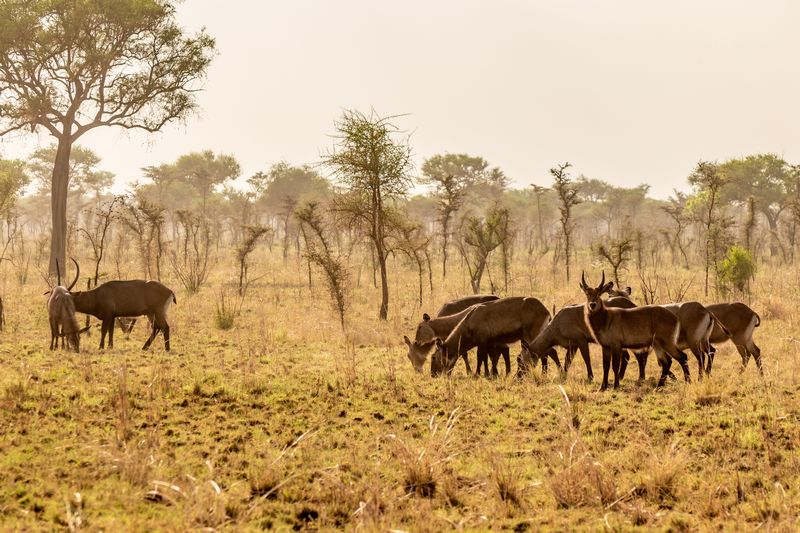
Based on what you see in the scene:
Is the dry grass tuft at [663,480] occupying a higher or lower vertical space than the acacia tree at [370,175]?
lower

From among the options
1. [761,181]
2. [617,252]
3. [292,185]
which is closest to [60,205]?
[617,252]

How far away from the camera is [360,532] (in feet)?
15.2

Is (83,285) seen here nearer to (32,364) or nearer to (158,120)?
(158,120)

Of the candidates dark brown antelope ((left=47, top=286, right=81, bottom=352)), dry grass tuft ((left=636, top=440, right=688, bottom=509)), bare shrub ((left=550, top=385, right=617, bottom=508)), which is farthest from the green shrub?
dark brown antelope ((left=47, top=286, right=81, bottom=352))

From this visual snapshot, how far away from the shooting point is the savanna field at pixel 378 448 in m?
5.12

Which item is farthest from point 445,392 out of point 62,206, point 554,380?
point 62,206

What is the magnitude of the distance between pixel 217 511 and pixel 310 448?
6.77 ft

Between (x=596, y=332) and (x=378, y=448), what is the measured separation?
4.90 meters

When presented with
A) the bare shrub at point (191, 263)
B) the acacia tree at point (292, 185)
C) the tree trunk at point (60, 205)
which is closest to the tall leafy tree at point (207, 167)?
the acacia tree at point (292, 185)

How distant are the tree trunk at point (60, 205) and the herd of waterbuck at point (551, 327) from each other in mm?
16831

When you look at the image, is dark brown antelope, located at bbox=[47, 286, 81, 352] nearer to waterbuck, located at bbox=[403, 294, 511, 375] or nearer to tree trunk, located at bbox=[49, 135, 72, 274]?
waterbuck, located at bbox=[403, 294, 511, 375]

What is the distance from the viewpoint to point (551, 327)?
11.5m

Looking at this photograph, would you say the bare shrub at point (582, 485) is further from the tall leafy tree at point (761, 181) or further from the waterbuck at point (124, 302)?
the tall leafy tree at point (761, 181)

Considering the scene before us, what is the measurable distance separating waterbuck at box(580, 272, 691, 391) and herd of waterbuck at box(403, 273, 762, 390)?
1 centimetres
